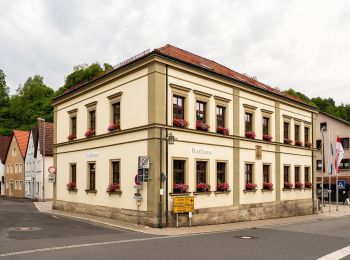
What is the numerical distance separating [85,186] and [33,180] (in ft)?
88.1

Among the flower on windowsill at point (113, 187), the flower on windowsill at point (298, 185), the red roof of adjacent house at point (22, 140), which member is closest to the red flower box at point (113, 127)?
the flower on windowsill at point (113, 187)

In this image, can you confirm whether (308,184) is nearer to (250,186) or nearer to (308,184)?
(308,184)

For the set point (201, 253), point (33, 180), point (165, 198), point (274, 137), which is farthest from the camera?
point (33, 180)

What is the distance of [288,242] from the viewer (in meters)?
15.8

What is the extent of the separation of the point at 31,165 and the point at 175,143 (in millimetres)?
35881

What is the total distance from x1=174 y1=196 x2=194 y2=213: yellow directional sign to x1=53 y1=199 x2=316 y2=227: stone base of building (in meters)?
0.51

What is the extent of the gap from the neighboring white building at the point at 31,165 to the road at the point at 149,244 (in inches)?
1283

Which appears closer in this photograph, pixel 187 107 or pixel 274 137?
pixel 187 107

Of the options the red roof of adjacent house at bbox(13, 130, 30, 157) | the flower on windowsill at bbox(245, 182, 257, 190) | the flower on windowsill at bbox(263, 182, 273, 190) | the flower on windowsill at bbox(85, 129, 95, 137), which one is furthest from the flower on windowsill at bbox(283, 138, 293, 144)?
the red roof of adjacent house at bbox(13, 130, 30, 157)

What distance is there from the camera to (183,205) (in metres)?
21.2

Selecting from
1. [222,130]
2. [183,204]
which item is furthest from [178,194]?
[222,130]

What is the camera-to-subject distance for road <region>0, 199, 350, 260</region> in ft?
40.7

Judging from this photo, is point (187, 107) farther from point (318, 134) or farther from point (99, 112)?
point (318, 134)

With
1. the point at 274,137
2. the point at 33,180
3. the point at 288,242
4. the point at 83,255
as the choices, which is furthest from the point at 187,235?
the point at 33,180
